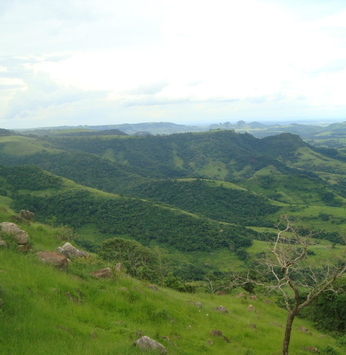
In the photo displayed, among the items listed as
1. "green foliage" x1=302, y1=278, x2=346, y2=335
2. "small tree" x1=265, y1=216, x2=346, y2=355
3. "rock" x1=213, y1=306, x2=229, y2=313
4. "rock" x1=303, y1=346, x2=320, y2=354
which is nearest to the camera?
"small tree" x1=265, y1=216, x2=346, y2=355

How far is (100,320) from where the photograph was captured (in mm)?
11828

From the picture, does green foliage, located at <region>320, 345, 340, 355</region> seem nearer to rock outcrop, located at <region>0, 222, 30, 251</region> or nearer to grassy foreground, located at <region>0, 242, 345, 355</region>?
grassy foreground, located at <region>0, 242, 345, 355</region>

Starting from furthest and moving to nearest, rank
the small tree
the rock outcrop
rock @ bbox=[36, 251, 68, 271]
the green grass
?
the green grass, the rock outcrop, rock @ bbox=[36, 251, 68, 271], the small tree

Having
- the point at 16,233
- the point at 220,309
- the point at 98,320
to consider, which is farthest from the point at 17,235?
the point at 220,309

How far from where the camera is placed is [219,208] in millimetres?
126000

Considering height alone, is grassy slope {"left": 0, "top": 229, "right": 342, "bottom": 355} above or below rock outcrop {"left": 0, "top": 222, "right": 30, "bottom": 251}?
below

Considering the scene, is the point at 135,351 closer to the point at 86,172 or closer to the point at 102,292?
the point at 102,292

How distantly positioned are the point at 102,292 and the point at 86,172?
533 feet

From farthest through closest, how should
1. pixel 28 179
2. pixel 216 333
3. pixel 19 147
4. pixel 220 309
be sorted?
pixel 19 147 < pixel 28 179 < pixel 220 309 < pixel 216 333

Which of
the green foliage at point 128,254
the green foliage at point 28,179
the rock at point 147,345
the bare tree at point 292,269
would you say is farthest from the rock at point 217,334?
the green foliage at point 28,179

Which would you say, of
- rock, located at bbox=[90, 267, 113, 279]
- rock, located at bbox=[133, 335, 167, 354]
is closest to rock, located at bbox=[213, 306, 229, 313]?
rock, located at bbox=[90, 267, 113, 279]

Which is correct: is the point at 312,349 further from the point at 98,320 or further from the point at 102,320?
the point at 98,320

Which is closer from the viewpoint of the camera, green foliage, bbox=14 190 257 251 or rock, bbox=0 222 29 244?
rock, bbox=0 222 29 244

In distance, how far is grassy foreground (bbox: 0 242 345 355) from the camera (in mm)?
9352
